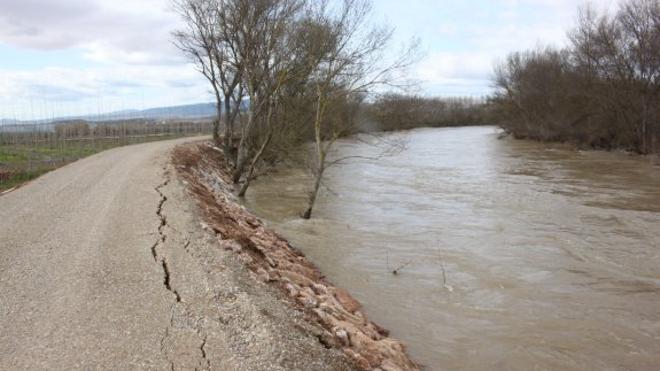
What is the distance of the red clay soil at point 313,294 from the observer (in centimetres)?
549

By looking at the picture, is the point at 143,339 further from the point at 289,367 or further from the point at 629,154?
the point at 629,154

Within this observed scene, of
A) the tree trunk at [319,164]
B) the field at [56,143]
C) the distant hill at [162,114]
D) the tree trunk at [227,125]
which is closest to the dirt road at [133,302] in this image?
the tree trunk at [319,164]

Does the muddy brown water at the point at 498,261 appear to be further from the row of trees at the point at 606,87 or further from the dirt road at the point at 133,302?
the row of trees at the point at 606,87

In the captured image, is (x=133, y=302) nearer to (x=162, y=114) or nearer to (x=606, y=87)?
(x=606, y=87)

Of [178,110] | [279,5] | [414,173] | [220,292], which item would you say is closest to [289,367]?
[220,292]

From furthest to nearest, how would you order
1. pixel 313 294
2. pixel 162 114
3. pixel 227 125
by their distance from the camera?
pixel 162 114, pixel 227 125, pixel 313 294

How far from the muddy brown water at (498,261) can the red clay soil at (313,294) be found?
1.55ft

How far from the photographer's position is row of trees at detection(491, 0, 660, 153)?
104 feet

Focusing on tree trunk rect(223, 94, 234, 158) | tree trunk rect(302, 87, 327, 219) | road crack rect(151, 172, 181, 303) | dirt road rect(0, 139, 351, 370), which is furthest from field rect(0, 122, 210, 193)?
tree trunk rect(302, 87, 327, 219)

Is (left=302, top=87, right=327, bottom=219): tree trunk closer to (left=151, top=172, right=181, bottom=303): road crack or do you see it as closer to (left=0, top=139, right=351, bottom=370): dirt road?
(left=151, top=172, right=181, bottom=303): road crack

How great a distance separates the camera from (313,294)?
23.7 ft

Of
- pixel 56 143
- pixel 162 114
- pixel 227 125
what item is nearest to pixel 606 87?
pixel 227 125

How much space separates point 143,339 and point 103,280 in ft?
5.26

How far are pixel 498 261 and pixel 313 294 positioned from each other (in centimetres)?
475
